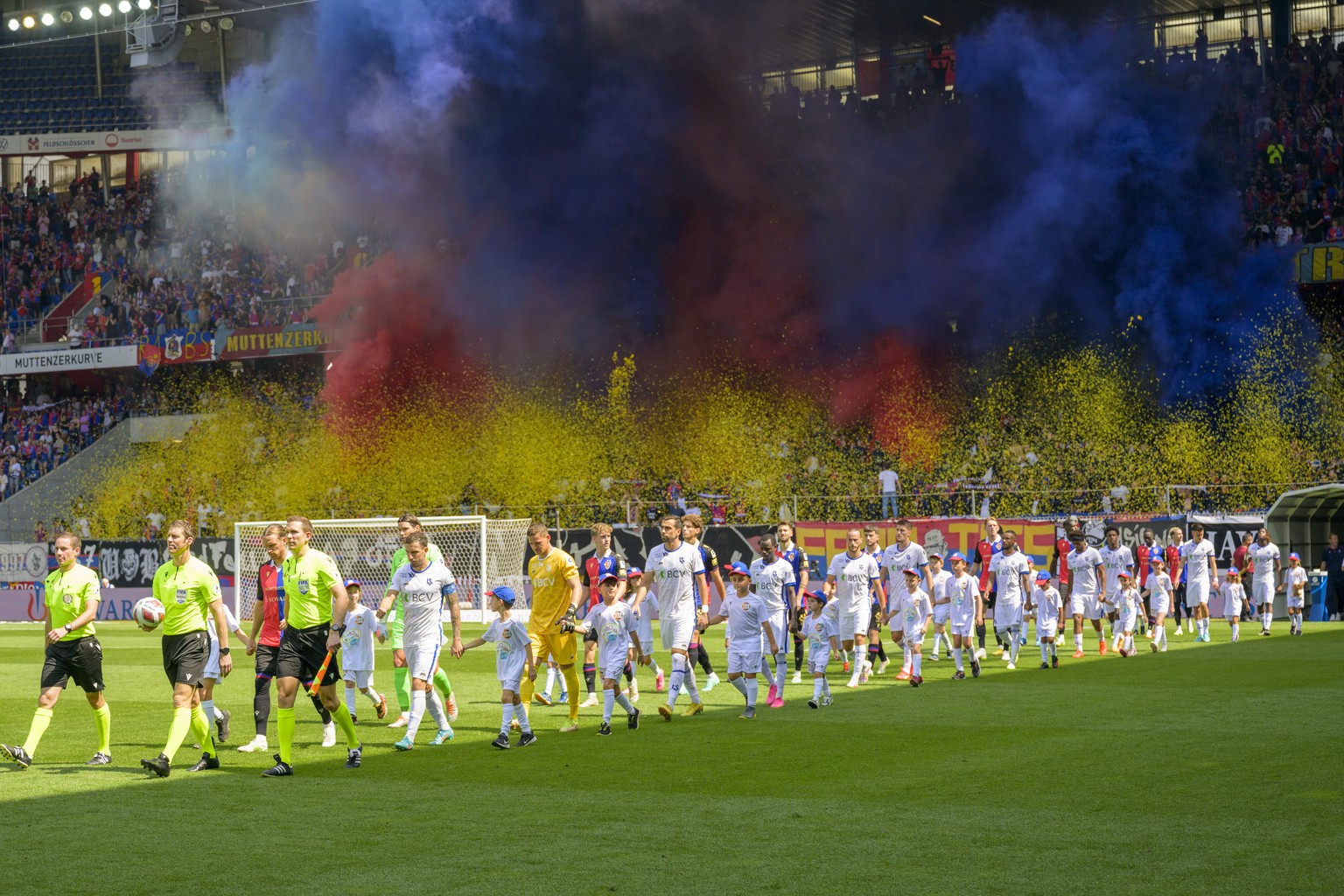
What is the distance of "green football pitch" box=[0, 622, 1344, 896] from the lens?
748 centimetres

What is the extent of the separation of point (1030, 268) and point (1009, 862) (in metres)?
32.0

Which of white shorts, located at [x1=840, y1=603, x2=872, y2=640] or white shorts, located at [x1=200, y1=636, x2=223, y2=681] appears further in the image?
white shorts, located at [x1=840, y1=603, x2=872, y2=640]

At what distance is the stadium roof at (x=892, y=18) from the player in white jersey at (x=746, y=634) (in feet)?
101

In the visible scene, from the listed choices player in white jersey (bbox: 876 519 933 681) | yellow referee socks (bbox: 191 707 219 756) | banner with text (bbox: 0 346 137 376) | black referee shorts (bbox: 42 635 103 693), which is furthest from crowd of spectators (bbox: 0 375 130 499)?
yellow referee socks (bbox: 191 707 219 756)

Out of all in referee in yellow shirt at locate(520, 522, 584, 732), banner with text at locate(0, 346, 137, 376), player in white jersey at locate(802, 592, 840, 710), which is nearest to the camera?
referee in yellow shirt at locate(520, 522, 584, 732)

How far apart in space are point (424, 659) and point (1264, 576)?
18.7 m

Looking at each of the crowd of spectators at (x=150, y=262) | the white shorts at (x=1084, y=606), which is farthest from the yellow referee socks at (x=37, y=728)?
the crowd of spectators at (x=150, y=262)

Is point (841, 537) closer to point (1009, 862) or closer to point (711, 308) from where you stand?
point (711, 308)

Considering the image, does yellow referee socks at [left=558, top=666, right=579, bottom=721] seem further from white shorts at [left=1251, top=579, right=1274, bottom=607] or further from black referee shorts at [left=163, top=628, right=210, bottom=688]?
white shorts at [left=1251, top=579, right=1274, bottom=607]

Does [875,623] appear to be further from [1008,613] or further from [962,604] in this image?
[1008,613]

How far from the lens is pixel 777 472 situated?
124 ft

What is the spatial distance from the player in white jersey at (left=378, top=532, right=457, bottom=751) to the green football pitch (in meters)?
0.49

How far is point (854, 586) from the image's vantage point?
55.4 feet

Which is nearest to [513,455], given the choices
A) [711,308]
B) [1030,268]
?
[711,308]
